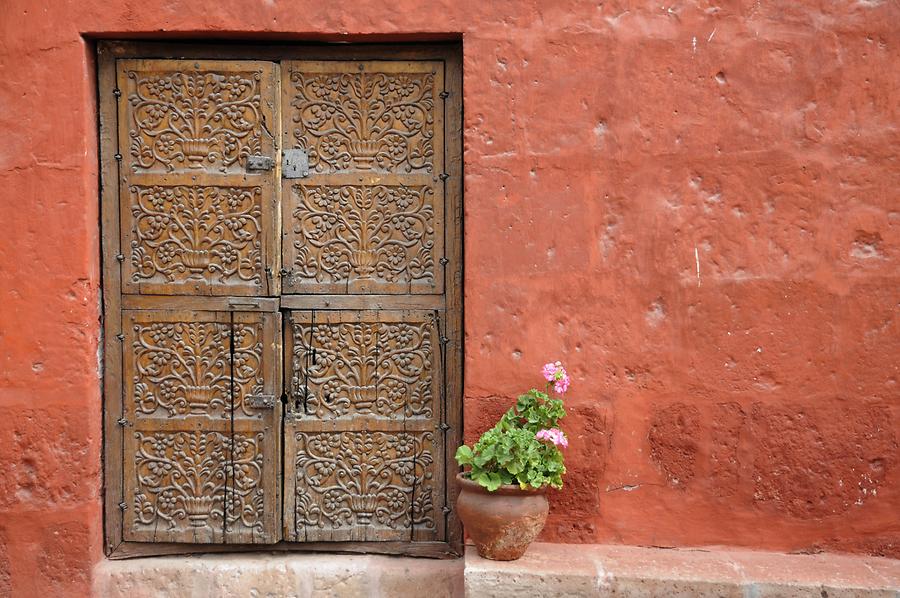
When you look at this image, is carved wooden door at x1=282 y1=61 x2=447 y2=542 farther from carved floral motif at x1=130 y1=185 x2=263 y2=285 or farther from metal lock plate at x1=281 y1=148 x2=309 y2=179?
carved floral motif at x1=130 y1=185 x2=263 y2=285

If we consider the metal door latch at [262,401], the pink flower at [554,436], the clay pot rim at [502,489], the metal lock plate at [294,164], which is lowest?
the clay pot rim at [502,489]

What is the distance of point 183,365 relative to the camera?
374 centimetres

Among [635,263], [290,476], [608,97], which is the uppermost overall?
[608,97]

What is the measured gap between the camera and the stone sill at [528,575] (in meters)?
3.36

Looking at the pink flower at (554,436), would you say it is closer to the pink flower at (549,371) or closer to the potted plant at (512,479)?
the potted plant at (512,479)

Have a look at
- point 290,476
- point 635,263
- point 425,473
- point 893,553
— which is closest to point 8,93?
point 290,476

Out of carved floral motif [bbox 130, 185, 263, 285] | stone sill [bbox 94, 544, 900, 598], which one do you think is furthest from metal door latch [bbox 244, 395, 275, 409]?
stone sill [bbox 94, 544, 900, 598]

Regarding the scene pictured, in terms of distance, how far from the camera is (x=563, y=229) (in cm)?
361

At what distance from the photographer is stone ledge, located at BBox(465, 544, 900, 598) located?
3346mm

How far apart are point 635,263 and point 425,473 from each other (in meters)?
1.23

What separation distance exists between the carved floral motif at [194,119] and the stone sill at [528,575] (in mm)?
1670

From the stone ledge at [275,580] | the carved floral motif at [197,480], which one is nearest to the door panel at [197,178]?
the carved floral motif at [197,480]

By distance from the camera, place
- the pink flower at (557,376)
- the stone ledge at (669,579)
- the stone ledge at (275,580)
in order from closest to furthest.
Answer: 1. the stone ledge at (669,579)
2. the pink flower at (557,376)
3. the stone ledge at (275,580)

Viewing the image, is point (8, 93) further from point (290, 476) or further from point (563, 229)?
point (563, 229)
